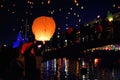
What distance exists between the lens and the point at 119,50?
120ft

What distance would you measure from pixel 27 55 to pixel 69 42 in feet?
96.6

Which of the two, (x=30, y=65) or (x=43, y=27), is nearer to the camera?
(x=30, y=65)

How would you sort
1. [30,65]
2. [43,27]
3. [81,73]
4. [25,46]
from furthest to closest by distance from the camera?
1. [81,73]
2. [43,27]
3. [25,46]
4. [30,65]

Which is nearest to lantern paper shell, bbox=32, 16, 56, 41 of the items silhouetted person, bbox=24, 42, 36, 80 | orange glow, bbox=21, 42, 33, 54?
orange glow, bbox=21, 42, 33, 54

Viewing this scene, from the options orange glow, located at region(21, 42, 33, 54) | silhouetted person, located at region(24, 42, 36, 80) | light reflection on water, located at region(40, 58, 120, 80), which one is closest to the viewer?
silhouetted person, located at region(24, 42, 36, 80)

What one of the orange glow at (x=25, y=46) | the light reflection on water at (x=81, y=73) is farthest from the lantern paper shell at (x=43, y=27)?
the light reflection on water at (x=81, y=73)

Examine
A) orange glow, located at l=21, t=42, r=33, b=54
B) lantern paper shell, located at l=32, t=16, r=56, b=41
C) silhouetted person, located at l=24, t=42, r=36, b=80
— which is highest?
lantern paper shell, located at l=32, t=16, r=56, b=41

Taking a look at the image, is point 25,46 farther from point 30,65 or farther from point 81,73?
point 81,73

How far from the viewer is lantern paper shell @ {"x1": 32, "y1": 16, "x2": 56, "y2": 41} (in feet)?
36.5

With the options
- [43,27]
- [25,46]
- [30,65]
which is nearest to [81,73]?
[43,27]

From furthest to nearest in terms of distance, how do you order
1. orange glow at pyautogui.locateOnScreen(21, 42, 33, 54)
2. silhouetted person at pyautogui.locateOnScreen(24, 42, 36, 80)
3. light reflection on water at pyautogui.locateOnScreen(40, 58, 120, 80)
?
light reflection on water at pyautogui.locateOnScreen(40, 58, 120, 80)
orange glow at pyautogui.locateOnScreen(21, 42, 33, 54)
silhouetted person at pyautogui.locateOnScreen(24, 42, 36, 80)

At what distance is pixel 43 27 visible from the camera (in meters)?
11.2

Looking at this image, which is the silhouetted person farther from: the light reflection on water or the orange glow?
the light reflection on water

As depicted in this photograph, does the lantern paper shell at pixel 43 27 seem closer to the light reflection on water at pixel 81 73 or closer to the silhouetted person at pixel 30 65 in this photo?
the silhouetted person at pixel 30 65
